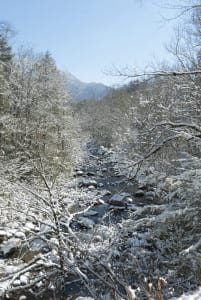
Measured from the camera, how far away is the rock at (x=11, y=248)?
10.8m

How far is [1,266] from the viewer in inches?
383

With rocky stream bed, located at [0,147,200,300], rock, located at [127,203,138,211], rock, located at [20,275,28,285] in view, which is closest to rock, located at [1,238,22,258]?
rocky stream bed, located at [0,147,200,300]

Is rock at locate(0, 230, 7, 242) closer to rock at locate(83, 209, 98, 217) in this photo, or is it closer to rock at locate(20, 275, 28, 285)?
rock at locate(20, 275, 28, 285)

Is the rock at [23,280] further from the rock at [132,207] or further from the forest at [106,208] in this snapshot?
the rock at [132,207]

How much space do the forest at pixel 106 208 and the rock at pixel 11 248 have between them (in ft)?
0.15

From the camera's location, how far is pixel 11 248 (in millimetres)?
10953

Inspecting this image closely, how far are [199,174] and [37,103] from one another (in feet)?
52.4

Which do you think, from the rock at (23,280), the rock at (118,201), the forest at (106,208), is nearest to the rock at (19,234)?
the forest at (106,208)

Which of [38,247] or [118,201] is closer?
[38,247]

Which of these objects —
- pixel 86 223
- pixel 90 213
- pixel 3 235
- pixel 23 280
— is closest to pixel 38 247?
pixel 3 235

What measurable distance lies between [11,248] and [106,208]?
6121mm

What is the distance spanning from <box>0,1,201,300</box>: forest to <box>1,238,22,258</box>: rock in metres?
0.05

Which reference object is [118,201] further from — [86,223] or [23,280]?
[23,280]

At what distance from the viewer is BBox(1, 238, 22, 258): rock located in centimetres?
1080
